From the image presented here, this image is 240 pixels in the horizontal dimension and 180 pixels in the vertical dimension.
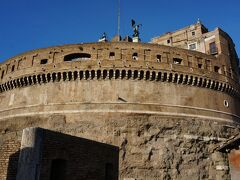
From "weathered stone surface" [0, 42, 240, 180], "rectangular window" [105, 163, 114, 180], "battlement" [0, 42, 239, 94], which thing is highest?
"battlement" [0, 42, 239, 94]

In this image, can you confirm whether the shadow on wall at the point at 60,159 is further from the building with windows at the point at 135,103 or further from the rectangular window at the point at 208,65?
the rectangular window at the point at 208,65

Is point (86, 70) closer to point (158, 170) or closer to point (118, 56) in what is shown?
point (118, 56)

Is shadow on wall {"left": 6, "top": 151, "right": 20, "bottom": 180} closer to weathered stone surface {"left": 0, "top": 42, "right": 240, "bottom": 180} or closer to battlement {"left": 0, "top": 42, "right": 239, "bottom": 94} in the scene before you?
weathered stone surface {"left": 0, "top": 42, "right": 240, "bottom": 180}

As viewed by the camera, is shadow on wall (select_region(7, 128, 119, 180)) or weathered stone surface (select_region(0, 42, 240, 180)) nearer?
shadow on wall (select_region(7, 128, 119, 180))

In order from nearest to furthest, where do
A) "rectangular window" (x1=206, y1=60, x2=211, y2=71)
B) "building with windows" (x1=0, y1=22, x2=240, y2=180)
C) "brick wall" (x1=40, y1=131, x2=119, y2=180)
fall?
"brick wall" (x1=40, y1=131, x2=119, y2=180) < "building with windows" (x1=0, y1=22, x2=240, y2=180) < "rectangular window" (x1=206, y1=60, x2=211, y2=71)

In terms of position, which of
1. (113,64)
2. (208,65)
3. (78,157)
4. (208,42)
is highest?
(208,42)

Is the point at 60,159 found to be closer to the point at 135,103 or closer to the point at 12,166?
the point at 12,166

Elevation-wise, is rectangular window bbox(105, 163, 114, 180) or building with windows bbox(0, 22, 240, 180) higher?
building with windows bbox(0, 22, 240, 180)

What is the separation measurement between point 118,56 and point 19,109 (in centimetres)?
679

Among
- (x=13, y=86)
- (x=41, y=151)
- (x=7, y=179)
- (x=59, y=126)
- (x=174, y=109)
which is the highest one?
(x=13, y=86)

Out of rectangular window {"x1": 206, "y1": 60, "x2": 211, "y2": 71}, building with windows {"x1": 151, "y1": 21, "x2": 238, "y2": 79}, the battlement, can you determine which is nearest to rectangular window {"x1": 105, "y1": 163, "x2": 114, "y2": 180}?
the battlement

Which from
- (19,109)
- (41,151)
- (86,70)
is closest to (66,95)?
(86,70)

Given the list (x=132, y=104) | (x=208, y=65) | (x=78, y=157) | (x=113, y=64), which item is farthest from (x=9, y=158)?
(x=208, y=65)

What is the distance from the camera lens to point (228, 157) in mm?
16125
